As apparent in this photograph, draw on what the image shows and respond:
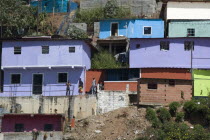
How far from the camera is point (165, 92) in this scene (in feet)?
157

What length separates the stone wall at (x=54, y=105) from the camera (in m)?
48.0

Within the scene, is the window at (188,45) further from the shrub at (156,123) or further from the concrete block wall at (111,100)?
the shrub at (156,123)

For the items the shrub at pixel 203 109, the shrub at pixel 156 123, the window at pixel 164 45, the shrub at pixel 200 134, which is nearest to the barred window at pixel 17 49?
the window at pixel 164 45

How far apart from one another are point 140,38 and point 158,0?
15523mm

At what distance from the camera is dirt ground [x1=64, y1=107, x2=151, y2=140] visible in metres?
44.5

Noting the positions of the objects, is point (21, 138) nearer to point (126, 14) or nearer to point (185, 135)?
point (185, 135)

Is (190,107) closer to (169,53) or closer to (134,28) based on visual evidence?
(169,53)

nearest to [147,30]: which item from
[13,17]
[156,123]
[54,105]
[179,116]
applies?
[13,17]

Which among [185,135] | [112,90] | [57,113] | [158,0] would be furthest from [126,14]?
[185,135]

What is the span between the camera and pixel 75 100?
48.1 metres

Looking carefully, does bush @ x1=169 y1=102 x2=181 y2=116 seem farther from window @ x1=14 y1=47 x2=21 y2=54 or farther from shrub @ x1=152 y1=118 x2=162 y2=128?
window @ x1=14 y1=47 x2=21 y2=54

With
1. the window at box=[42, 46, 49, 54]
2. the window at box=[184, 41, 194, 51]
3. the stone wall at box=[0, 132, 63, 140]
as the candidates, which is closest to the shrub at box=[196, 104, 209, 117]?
the window at box=[184, 41, 194, 51]

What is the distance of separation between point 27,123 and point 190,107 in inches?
519

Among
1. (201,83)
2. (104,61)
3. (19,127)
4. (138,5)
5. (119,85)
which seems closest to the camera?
(19,127)
